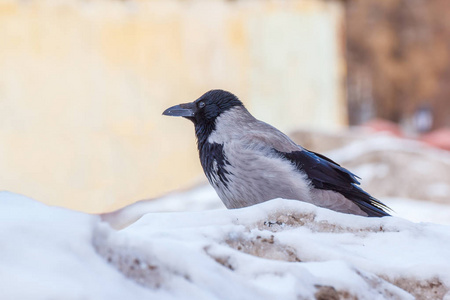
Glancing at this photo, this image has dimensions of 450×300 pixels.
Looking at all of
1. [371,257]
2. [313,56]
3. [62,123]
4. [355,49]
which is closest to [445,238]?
[371,257]

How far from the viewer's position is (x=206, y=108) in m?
3.01

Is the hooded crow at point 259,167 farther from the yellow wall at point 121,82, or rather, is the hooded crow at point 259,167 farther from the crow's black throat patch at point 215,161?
the yellow wall at point 121,82

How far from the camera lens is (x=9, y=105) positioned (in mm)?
7926

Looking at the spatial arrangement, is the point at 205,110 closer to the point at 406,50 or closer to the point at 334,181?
the point at 334,181

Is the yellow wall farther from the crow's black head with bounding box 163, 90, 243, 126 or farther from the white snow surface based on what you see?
the white snow surface

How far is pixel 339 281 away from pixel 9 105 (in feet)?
22.2

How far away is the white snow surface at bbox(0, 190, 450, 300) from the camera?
5.01 ft

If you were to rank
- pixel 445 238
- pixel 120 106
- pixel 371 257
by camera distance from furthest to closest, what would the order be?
pixel 120 106, pixel 445 238, pixel 371 257

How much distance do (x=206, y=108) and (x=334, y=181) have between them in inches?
25.6

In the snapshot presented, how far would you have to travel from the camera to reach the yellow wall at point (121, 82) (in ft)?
26.0

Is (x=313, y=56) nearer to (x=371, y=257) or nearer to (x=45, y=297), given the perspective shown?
(x=371, y=257)

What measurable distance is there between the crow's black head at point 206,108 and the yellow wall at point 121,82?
5.17m

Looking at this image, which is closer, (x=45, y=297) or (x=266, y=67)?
(x=45, y=297)

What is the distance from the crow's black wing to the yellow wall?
554 centimetres
